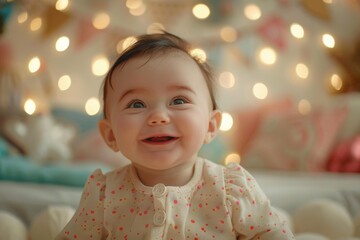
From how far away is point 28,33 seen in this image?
2725mm

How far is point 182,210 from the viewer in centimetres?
85

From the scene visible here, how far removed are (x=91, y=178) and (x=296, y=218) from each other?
66cm

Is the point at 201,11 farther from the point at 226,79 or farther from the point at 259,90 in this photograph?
the point at 259,90

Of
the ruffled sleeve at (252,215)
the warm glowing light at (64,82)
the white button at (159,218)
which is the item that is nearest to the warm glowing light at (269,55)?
the warm glowing light at (64,82)

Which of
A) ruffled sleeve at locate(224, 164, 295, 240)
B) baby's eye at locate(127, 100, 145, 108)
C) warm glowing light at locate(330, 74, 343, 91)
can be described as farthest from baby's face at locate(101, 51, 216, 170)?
warm glowing light at locate(330, 74, 343, 91)

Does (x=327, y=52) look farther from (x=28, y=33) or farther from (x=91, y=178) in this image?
(x=91, y=178)

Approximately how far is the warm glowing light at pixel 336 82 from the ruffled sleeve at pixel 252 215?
209cm

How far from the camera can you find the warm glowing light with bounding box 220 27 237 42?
2850 millimetres

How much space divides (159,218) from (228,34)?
85.6 inches

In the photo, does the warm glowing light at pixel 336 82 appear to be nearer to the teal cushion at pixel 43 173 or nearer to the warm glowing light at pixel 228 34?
the warm glowing light at pixel 228 34

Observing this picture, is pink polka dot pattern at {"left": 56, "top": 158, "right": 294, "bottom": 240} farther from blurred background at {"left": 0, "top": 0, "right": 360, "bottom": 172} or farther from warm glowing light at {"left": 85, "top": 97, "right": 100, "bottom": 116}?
warm glowing light at {"left": 85, "top": 97, "right": 100, "bottom": 116}

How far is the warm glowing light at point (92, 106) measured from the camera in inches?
107

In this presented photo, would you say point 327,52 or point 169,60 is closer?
point 169,60

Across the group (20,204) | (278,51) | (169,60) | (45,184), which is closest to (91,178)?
(169,60)
